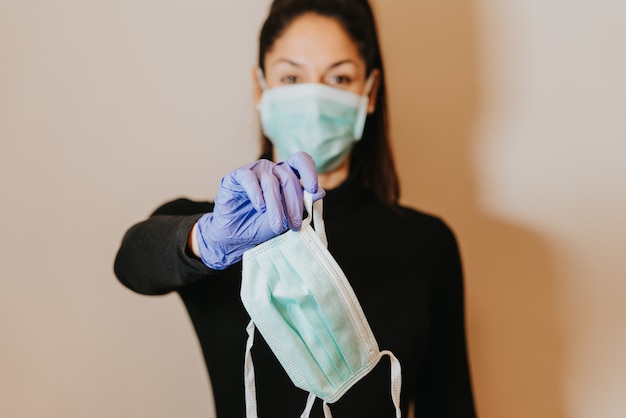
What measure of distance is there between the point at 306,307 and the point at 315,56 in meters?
0.52

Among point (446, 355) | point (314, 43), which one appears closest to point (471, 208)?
point (446, 355)

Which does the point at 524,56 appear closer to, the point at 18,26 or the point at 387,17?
the point at 387,17

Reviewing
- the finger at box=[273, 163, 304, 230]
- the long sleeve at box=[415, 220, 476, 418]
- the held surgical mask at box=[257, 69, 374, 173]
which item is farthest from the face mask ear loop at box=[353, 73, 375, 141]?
the finger at box=[273, 163, 304, 230]

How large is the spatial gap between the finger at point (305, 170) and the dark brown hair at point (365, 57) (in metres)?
0.41

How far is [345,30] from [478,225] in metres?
0.60

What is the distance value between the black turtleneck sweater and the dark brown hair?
0.23ft

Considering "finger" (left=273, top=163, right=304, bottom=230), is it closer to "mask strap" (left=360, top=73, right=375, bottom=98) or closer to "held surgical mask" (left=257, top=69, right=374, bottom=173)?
"held surgical mask" (left=257, top=69, right=374, bottom=173)

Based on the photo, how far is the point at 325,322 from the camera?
76cm

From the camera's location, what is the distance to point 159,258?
85cm

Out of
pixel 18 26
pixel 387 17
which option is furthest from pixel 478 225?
pixel 18 26

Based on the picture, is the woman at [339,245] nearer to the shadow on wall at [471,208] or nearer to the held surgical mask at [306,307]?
the held surgical mask at [306,307]

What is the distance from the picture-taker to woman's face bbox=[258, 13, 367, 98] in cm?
108

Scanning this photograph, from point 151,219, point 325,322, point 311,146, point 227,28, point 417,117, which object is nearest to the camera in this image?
point 325,322

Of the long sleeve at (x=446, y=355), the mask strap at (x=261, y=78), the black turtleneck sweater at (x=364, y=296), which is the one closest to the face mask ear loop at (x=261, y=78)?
the mask strap at (x=261, y=78)
